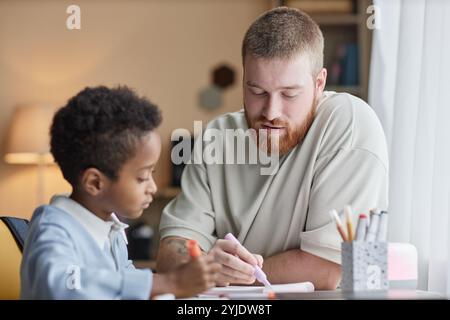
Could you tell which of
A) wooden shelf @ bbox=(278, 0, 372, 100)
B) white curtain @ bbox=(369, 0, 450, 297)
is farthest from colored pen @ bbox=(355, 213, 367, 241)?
wooden shelf @ bbox=(278, 0, 372, 100)

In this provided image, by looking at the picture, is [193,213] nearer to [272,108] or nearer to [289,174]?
[289,174]

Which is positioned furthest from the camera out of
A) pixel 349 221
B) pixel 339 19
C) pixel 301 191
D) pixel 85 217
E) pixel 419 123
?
pixel 339 19

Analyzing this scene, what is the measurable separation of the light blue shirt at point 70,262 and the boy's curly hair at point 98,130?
56mm

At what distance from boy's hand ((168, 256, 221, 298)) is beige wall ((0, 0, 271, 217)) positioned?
364 cm

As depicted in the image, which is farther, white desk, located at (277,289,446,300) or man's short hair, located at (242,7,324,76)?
man's short hair, located at (242,7,324,76)

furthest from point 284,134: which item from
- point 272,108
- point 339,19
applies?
point 339,19

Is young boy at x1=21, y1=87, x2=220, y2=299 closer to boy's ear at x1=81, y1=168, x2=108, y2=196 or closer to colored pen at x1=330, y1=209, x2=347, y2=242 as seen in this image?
boy's ear at x1=81, y1=168, x2=108, y2=196

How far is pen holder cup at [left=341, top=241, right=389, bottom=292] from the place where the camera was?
112cm

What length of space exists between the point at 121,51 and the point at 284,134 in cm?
320

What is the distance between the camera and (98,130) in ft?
3.20

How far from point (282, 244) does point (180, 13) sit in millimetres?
3130

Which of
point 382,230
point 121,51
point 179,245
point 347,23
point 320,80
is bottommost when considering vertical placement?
point 179,245

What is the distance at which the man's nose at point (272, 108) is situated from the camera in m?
Answer: 1.54

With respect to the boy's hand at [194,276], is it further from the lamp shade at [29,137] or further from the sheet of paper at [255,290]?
the lamp shade at [29,137]
